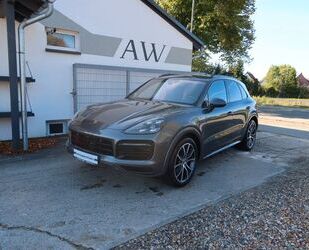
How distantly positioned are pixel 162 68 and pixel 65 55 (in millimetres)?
3708

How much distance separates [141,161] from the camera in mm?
4895

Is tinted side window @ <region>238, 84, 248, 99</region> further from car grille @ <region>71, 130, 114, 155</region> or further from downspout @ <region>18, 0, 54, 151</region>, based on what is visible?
downspout @ <region>18, 0, 54, 151</region>

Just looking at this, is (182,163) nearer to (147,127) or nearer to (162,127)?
(162,127)

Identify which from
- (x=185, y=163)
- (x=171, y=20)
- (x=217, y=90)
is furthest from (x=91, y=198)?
(x=171, y=20)

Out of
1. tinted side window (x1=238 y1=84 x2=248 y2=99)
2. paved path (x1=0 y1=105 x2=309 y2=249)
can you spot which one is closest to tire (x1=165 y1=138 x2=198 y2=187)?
paved path (x1=0 y1=105 x2=309 y2=249)

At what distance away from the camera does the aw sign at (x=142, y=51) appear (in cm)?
1048

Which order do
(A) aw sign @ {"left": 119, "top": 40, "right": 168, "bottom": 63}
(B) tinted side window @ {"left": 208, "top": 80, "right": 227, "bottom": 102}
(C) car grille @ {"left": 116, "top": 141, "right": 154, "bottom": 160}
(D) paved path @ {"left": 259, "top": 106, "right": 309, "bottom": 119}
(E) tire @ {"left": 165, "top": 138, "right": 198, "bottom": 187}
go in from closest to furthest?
(C) car grille @ {"left": 116, "top": 141, "right": 154, "bottom": 160} → (E) tire @ {"left": 165, "top": 138, "right": 198, "bottom": 187} → (B) tinted side window @ {"left": 208, "top": 80, "right": 227, "bottom": 102} → (A) aw sign @ {"left": 119, "top": 40, "right": 168, "bottom": 63} → (D) paved path @ {"left": 259, "top": 106, "right": 309, "bottom": 119}

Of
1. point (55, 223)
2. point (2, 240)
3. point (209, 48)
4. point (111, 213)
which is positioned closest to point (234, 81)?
point (111, 213)

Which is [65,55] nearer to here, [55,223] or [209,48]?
[55,223]

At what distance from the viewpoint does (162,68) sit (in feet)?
38.4

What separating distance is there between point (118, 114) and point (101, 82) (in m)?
4.65

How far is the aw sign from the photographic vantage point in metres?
10.5

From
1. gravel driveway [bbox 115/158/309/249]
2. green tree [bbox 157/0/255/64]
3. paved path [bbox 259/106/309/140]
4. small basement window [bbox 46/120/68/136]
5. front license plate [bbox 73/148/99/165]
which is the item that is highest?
green tree [bbox 157/0/255/64]

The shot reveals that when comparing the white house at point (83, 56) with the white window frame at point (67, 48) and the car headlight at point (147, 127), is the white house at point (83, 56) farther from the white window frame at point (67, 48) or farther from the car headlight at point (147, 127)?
the car headlight at point (147, 127)
